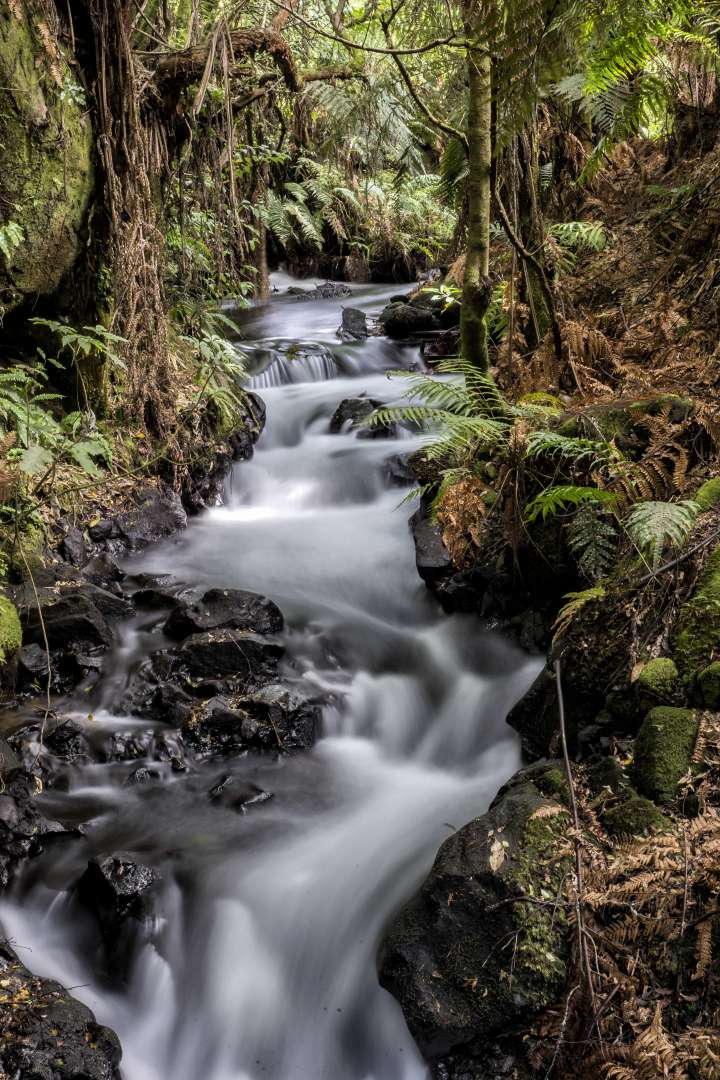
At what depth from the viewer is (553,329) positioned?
4.95 metres

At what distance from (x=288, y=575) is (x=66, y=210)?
3070 mm

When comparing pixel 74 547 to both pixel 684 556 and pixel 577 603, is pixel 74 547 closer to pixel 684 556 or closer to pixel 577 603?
pixel 577 603

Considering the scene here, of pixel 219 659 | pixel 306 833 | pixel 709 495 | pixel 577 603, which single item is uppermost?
pixel 709 495

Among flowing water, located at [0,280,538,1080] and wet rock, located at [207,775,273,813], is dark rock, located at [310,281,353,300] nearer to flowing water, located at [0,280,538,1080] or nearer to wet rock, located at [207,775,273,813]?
flowing water, located at [0,280,538,1080]

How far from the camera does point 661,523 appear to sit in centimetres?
279

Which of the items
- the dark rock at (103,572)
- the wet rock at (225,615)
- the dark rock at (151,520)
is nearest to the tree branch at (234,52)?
the dark rock at (151,520)

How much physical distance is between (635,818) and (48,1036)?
200cm

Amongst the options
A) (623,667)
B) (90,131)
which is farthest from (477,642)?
(90,131)

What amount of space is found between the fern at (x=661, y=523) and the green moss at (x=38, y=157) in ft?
14.4

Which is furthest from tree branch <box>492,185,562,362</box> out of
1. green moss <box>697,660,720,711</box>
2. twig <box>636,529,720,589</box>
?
green moss <box>697,660,720,711</box>

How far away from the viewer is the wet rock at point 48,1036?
2.27 metres

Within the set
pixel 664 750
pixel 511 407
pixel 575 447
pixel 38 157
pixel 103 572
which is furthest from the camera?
pixel 103 572

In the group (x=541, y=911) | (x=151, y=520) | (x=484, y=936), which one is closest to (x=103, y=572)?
(x=151, y=520)

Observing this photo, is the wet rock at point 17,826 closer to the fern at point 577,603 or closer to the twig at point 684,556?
the fern at point 577,603
